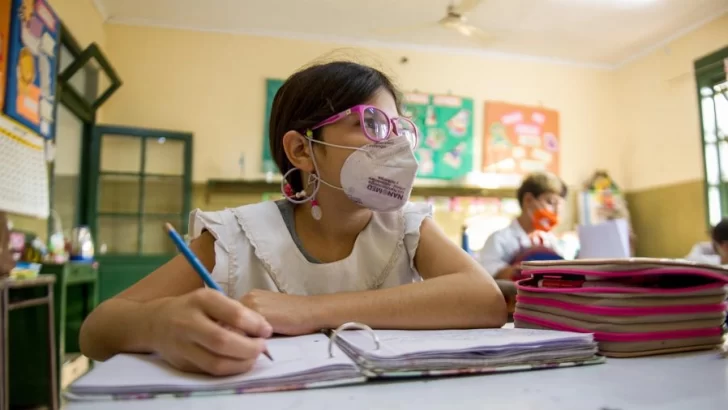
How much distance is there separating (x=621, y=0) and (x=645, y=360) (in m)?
4.06

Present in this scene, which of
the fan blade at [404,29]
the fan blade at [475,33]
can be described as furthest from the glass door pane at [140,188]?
the fan blade at [475,33]

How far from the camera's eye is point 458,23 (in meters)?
4.12

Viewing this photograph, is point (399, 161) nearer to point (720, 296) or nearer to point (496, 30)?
point (720, 296)

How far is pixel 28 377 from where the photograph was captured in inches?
94.0

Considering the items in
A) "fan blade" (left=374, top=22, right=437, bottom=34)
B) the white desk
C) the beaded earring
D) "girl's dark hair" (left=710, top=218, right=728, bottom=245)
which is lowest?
the white desk

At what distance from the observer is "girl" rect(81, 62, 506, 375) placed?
0.78 metres

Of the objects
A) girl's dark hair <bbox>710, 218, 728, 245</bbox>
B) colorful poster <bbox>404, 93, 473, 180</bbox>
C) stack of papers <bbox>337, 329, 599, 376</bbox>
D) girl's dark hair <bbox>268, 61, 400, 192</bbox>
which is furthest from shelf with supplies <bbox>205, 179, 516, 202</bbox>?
stack of papers <bbox>337, 329, 599, 376</bbox>

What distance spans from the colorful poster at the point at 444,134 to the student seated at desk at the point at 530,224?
161 cm

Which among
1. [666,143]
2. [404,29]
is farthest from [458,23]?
[666,143]

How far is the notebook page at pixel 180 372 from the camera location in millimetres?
447

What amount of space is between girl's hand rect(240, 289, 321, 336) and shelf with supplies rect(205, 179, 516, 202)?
3.37 meters

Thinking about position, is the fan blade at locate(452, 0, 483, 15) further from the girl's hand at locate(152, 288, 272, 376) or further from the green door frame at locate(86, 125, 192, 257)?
the girl's hand at locate(152, 288, 272, 376)

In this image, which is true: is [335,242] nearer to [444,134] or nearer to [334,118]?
[334,118]

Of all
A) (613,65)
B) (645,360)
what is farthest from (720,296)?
(613,65)
